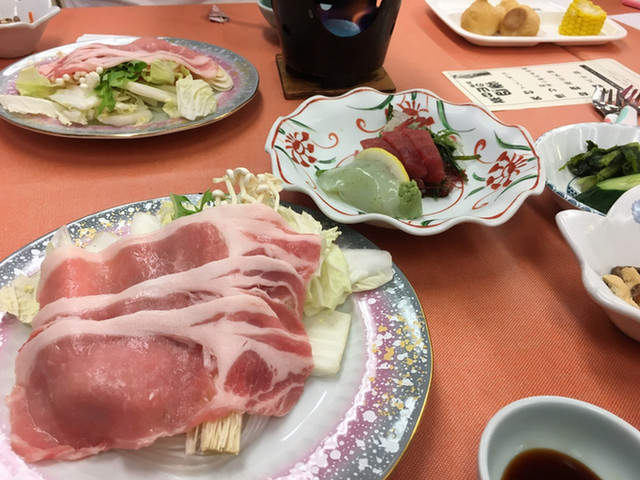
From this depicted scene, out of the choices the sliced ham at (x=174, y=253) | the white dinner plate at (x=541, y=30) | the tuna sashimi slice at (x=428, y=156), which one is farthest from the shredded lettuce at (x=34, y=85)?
the white dinner plate at (x=541, y=30)

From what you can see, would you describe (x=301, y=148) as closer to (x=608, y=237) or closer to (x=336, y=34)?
(x=336, y=34)

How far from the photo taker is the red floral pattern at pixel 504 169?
1.28 m

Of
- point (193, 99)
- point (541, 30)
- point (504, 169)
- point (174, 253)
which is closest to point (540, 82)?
point (541, 30)

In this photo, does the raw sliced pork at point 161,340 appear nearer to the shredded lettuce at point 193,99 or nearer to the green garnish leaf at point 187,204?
the green garnish leaf at point 187,204

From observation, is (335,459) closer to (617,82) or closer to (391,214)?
(391,214)

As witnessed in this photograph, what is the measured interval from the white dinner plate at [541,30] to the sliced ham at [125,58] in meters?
1.34

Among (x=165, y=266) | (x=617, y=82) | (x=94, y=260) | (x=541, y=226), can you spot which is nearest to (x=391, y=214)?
(x=541, y=226)

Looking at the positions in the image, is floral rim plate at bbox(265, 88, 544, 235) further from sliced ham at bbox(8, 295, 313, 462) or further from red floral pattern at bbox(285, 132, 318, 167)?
sliced ham at bbox(8, 295, 313, 462)

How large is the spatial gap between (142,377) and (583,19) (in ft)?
8.71

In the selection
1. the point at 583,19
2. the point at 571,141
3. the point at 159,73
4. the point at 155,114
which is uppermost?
the point at 583,19

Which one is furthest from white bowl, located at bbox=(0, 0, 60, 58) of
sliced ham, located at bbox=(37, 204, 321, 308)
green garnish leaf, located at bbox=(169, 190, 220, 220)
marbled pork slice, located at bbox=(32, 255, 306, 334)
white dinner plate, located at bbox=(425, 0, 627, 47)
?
white dinner plate, located at bbox=(425, 0, 627, 47)

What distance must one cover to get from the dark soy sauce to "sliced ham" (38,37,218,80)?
1.48 metres

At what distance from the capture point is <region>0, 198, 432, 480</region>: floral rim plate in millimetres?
678

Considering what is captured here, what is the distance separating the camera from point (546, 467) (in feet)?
2.28
